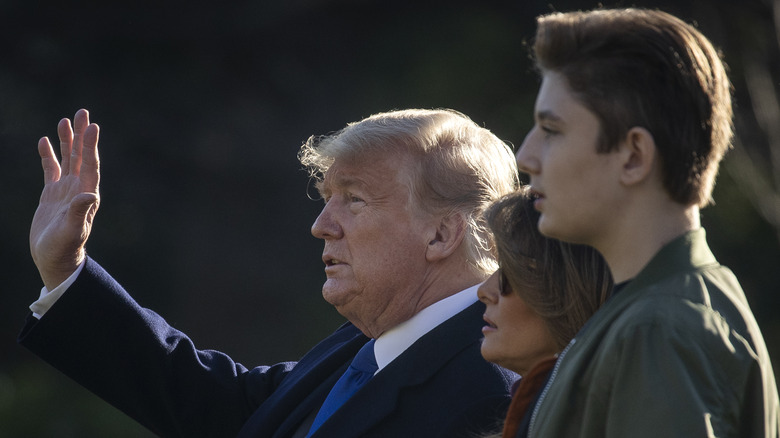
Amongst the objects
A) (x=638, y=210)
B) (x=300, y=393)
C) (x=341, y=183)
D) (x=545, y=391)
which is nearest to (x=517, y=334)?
(x=545, y=391)

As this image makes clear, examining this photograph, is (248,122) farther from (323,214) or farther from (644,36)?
(644,36)

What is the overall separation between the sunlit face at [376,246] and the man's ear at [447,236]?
0.06 ft

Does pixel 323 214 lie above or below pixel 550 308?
above

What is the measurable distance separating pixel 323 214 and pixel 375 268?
22cm

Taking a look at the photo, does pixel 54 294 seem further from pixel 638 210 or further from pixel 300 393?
pixel 638 210

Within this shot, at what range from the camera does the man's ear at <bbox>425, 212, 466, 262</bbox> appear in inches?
104

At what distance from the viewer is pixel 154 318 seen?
3061 mm

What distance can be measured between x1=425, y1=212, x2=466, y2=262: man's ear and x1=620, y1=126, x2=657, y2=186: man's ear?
47.7 inches

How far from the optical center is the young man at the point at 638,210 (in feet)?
4.44

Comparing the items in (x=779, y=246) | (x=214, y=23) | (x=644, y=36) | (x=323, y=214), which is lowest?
(x=779, y=246)

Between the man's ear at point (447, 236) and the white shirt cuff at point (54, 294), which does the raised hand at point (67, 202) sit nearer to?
the white shirt cuff at point (54, 294)

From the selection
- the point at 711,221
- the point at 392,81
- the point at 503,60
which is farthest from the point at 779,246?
the point at 392,81

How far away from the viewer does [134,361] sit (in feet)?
9.82

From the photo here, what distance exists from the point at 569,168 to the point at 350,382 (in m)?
1.36
